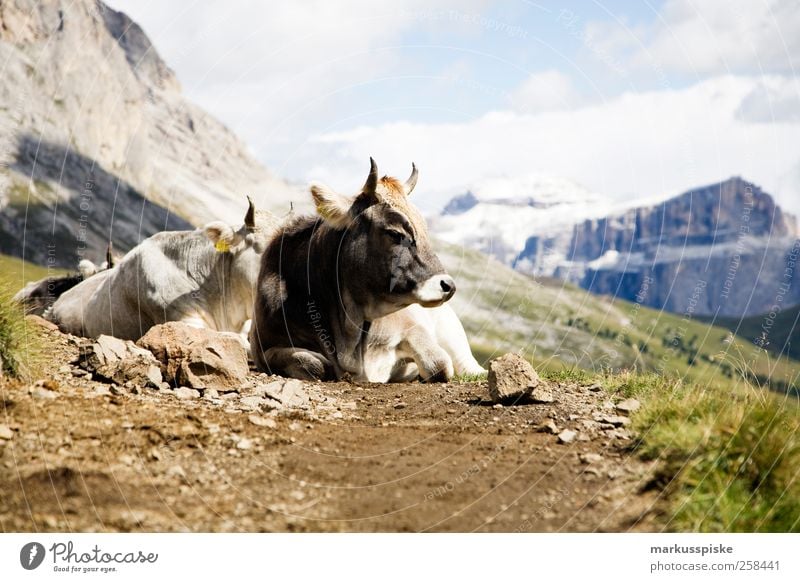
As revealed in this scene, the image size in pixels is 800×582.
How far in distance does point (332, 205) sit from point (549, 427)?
6.39m

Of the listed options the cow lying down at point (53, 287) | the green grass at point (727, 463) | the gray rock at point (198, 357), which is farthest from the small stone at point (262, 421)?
the cow lying down at point (53, 287)

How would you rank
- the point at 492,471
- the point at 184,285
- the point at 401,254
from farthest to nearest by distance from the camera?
the point at 184,285
the point at 401,254
the point at 492,471

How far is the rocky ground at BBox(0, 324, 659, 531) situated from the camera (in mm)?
7961

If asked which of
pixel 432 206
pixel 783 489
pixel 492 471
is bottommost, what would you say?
pixel 492 471

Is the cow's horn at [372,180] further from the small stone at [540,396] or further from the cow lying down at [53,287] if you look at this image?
the cow lying down at [53,287]

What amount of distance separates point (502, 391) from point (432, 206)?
18.4 feet

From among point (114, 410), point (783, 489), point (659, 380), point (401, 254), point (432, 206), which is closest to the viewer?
point (783, 489)

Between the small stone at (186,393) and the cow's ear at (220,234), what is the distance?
6641 mm

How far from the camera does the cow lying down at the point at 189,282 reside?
19.0 meters

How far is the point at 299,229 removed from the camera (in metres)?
16.7

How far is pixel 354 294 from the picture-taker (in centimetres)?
1500

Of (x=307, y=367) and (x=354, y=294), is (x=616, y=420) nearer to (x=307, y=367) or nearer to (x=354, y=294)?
(x=354, y=294)

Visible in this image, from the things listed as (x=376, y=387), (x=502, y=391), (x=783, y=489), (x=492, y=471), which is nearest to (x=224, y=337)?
(x=376, y=387)

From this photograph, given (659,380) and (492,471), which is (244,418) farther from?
(659,380)
